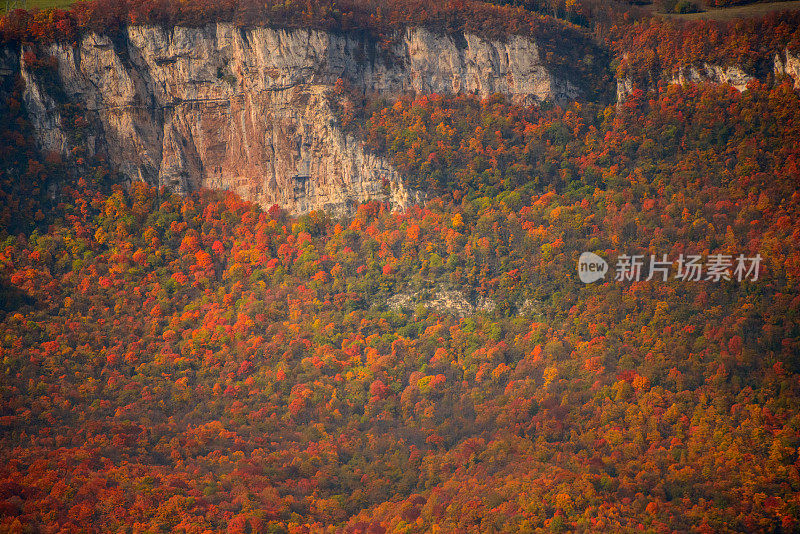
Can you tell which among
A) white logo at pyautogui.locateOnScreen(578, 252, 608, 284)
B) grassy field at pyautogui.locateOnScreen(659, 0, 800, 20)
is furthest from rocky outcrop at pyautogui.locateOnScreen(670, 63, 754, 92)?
white logo at pyautogui.locateOnScreen(578, 252, 608, 284)

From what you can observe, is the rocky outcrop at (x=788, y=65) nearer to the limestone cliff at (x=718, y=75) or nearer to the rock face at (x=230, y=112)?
the limestone cliff at (x=718, y=75)

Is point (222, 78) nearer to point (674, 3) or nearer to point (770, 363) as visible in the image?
point (674, 3)

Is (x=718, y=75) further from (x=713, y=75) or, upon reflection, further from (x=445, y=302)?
(x=445, y=302)

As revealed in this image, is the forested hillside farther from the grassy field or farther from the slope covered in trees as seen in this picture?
the grassy field

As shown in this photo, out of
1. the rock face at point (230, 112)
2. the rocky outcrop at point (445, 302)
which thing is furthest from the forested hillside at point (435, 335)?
the rock face at point (230, 112)

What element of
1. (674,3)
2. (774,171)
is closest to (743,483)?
(774,171)

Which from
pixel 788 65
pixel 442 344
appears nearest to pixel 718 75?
pixel 788 65
